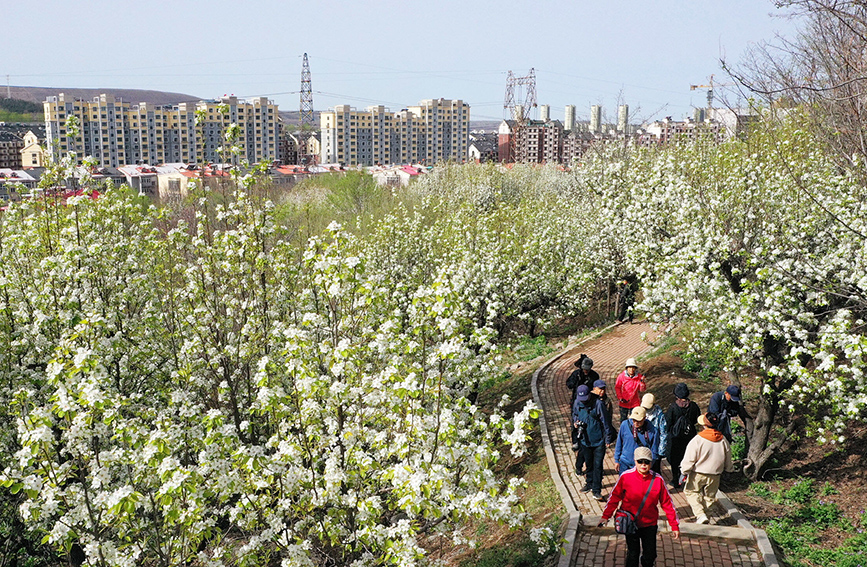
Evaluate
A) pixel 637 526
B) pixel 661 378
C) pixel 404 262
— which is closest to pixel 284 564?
pixel 637 526

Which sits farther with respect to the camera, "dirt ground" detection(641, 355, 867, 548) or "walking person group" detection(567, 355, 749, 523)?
"dirt ground" detection(641, 355, 867, 548)

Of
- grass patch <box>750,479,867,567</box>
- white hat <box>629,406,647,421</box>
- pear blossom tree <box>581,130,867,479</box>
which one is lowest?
grass patch <box>750,479,867,567</box>

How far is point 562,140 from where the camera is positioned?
512 ft

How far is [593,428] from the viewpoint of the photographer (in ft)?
33.8

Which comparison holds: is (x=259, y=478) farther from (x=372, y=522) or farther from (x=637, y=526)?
(x=637, y=526)

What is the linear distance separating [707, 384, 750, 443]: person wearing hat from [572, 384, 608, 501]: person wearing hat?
1627mm

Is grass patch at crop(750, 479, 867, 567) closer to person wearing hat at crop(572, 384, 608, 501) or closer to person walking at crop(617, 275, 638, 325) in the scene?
person wearing hat at crop(572, 384, 608, 501)

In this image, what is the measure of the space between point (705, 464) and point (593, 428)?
62.5 inches

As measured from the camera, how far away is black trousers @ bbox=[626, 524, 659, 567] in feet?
25.5

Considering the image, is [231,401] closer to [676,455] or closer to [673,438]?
[673,438]

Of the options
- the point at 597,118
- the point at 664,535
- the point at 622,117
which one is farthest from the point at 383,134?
the point at 664,535

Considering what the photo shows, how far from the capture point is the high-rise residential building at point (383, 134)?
183250mm

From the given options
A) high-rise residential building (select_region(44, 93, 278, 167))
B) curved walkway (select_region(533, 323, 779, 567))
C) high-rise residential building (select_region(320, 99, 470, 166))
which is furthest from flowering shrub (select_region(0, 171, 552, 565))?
high-rise residential building (select_region(320, 99, 470, 166))

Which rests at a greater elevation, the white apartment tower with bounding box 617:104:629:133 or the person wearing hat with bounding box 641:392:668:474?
the white apartment tower with bounding box 617:104:629:133
